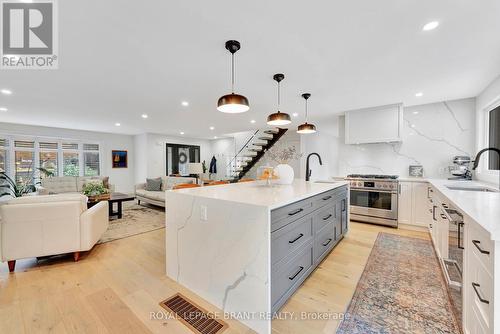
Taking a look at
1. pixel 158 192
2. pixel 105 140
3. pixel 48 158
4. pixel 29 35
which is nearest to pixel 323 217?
pixel 29 35

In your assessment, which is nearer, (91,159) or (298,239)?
(298,239)

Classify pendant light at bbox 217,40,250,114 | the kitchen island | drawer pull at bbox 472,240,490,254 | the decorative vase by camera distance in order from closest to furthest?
drawer pull at bbox 472,240,490,254 → the kitchen island → pendant light at bbox 217,40,250,114 → the decorative vase

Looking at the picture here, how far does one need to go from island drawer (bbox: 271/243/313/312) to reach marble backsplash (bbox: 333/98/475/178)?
3459 mm

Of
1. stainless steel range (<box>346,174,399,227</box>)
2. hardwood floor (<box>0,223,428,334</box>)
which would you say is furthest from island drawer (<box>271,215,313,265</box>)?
stainless steel range (<box>346,174,399,227</box>)

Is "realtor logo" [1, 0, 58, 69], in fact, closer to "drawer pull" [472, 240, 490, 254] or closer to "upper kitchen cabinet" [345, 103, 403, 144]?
"drawer pull" [472, 240, 490, 254]

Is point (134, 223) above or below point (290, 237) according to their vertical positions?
below

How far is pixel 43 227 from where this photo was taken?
237cm

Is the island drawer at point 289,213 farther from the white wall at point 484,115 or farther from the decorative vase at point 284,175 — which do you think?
the white wall at point 484,115

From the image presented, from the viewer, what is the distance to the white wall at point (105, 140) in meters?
6.05

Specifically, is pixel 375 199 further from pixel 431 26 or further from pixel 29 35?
pixel 29 35

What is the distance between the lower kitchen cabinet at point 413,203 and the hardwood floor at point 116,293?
5.11 ft

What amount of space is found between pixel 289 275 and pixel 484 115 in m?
4.33

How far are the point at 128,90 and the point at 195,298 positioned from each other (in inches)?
128

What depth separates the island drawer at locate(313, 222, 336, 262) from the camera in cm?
223
